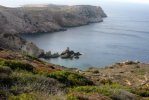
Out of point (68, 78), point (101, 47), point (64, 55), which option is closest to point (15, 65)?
point (68, 78)

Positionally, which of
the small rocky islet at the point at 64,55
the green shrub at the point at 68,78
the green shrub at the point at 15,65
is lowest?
the small rocky islet at the point at 64,55

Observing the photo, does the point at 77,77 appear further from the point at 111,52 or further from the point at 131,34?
the point at 131,34

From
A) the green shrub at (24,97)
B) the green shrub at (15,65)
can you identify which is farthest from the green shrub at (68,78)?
the green shrub at (24,97)

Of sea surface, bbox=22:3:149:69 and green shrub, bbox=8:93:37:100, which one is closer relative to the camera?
green shrub, bbox=8:93:37:100

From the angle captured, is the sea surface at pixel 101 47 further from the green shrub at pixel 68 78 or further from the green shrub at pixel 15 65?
the green shrub at pixel 15 65

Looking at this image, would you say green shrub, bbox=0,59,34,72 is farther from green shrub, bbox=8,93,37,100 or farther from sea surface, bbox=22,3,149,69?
sea surface, bbox=22,3,149,69

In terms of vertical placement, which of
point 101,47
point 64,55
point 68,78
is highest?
point 68,78

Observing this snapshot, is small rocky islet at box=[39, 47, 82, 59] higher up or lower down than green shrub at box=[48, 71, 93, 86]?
lower down

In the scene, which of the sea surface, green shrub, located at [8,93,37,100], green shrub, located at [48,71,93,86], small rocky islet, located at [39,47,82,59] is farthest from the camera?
small rocky islet, located at [39,47,82,59]

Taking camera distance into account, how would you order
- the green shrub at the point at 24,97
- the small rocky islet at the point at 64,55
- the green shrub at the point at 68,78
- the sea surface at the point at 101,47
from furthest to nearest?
the small rocky islet at the point at 64,55, the sea surface at the point at 101,47, the green shrub at the point at 68,78, the green shrub at the point at 24,97

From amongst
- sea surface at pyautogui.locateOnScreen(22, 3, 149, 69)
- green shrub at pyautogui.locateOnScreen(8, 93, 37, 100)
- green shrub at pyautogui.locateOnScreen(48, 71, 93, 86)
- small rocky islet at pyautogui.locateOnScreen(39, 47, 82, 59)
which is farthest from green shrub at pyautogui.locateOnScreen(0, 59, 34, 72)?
small rocky islet at pyautogui.locateOnScreen(39, 47, 82, 59)

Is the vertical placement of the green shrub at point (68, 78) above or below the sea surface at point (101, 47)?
above

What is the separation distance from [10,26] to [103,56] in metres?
81.1

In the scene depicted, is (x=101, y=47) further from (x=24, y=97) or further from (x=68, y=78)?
(x=24, y=97)
